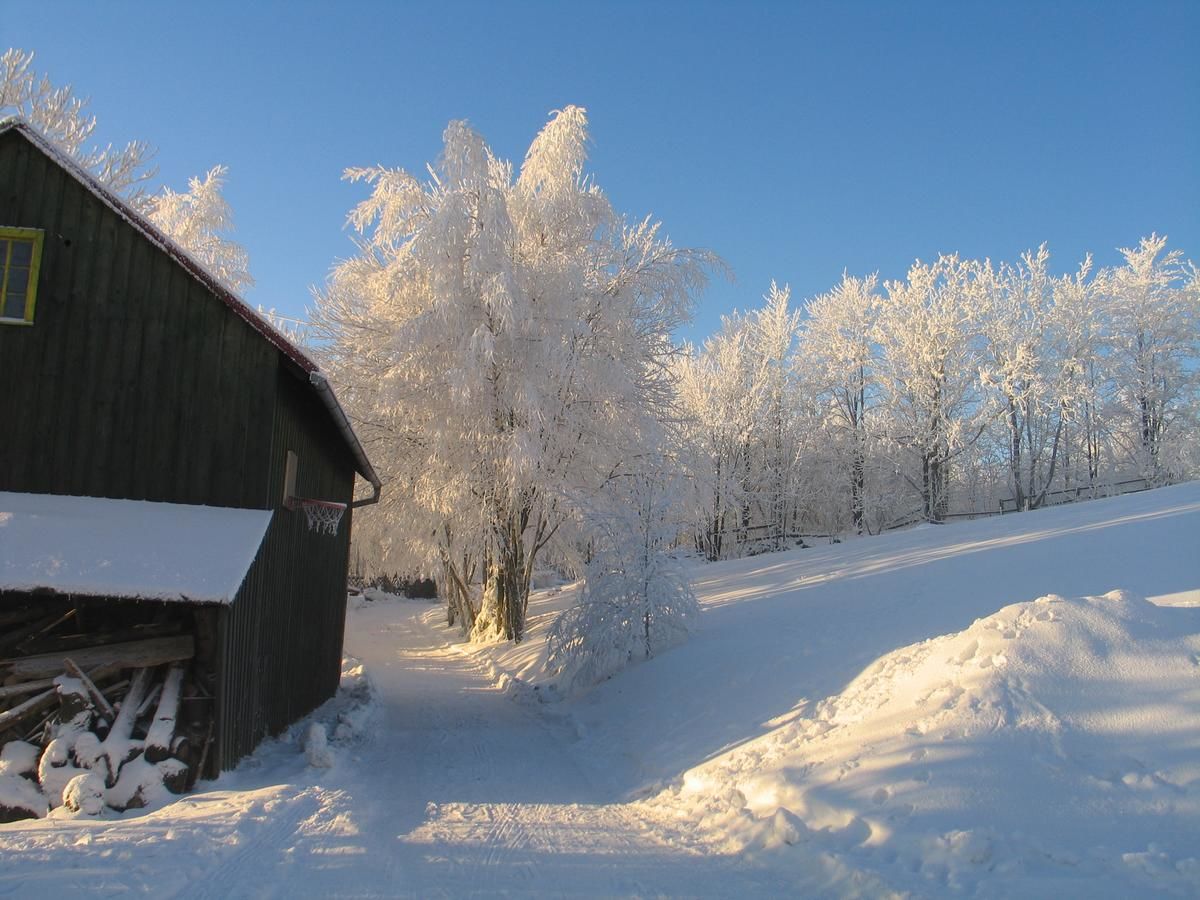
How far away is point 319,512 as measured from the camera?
1109 centimetres

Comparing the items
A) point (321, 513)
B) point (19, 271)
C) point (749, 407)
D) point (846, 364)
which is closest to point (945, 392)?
point (846, 364)

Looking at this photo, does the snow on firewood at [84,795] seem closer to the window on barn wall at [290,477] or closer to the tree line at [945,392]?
the window on barn wall at [290,477]

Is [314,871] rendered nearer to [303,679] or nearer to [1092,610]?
[303,679]

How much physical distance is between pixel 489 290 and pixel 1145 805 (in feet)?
44.3

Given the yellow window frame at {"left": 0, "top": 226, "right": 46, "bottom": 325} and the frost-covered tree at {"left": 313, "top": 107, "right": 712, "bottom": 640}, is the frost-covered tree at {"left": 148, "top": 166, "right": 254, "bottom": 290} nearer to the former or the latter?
the frost-covered tree at {"left": 313, "top": 107, "right": 712, "bottom": 640}

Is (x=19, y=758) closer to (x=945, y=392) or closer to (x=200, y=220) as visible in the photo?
(x=200, y=220)

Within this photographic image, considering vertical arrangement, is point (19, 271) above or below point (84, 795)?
above

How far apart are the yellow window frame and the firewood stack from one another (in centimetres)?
311

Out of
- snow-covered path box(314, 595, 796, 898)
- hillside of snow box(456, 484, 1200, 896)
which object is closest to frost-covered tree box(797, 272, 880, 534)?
hillside of snow box(456, 484, 1200, 896)

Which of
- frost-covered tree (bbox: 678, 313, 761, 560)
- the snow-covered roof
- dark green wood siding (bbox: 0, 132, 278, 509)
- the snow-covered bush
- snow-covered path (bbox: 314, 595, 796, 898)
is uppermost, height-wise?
frost-covered tree (bbox: 678, 313, 761, 560)

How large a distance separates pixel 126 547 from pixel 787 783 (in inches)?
261

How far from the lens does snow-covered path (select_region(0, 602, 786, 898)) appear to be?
5.22 m

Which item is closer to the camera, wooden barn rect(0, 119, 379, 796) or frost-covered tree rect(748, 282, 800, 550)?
wooden barn rect(0, 119, 379, 796)

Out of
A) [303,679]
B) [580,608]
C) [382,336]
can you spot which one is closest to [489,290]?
[382,336]
